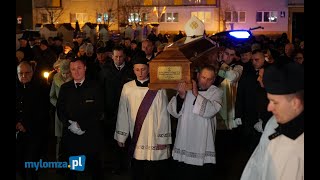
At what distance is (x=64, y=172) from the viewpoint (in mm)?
7445

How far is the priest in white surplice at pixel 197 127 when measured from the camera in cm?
644

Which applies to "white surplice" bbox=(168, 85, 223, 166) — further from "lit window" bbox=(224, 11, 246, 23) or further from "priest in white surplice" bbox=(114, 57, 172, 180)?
"lit window" bbox=(224, 11, 246, 23)

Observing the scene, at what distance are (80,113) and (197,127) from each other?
1.45 m

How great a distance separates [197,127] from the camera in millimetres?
6504

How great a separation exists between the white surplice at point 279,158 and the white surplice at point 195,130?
269 centimetres

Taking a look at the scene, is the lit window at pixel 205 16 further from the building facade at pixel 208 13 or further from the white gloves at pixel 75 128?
the white gloves at pixel 75 128

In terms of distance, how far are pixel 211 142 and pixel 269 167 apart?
117 inches

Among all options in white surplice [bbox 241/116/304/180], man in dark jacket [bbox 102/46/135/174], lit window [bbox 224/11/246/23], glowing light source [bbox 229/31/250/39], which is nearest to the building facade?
lit window [bbox 224/11/246/23]

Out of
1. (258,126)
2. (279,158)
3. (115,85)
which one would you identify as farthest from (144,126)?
(279,158)

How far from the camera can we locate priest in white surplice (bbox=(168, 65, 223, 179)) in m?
6.44

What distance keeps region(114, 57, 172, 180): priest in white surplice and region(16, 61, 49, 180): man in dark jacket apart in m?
1.04

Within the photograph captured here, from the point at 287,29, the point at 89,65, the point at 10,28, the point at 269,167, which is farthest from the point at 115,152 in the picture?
the point at 287,29

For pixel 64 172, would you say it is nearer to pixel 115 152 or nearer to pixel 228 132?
pixel 115 152

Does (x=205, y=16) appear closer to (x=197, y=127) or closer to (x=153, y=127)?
(x=153, y=127)
